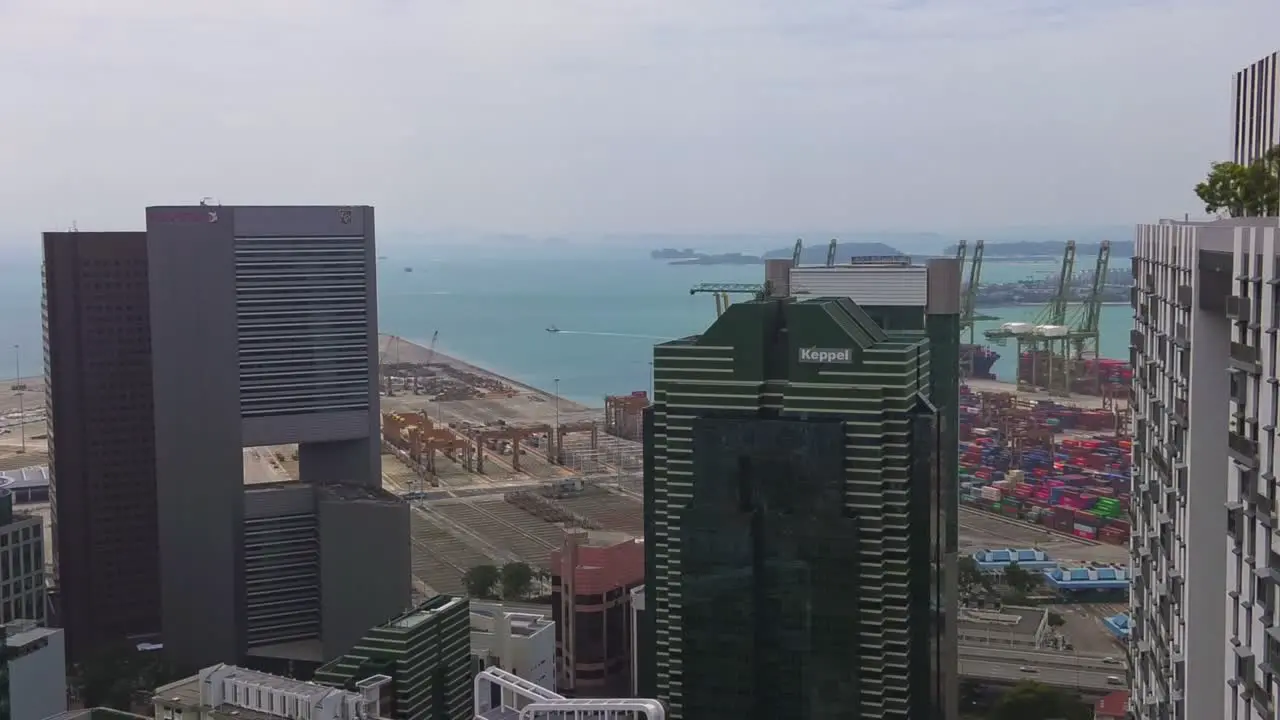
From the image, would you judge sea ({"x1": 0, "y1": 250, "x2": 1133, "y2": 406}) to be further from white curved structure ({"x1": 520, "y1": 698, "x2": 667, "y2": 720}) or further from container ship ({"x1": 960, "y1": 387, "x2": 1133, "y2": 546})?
white curved structure ({"x1": 520, "y1": 698, "x2": 667, "y2": 720})

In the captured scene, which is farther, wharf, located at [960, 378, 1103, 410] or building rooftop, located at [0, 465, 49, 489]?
wharf, located at [960, 378, 1103, 410]

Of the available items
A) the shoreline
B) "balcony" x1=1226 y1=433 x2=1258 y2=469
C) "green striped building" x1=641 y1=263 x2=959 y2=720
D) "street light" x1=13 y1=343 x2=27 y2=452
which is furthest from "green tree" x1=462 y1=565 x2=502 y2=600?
the shoreline

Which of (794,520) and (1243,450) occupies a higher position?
(1243,450)

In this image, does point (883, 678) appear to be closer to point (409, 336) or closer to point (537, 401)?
point (537, 401)

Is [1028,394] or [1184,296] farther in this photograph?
[1028,394]

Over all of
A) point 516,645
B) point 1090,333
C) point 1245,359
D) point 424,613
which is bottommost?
point 516,645

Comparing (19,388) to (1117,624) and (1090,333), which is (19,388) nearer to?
(1090,333)

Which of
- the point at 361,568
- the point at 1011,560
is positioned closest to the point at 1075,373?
the point at 1011,560

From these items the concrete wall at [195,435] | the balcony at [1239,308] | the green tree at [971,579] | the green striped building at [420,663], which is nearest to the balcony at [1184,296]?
the balcony at [1239,308]
